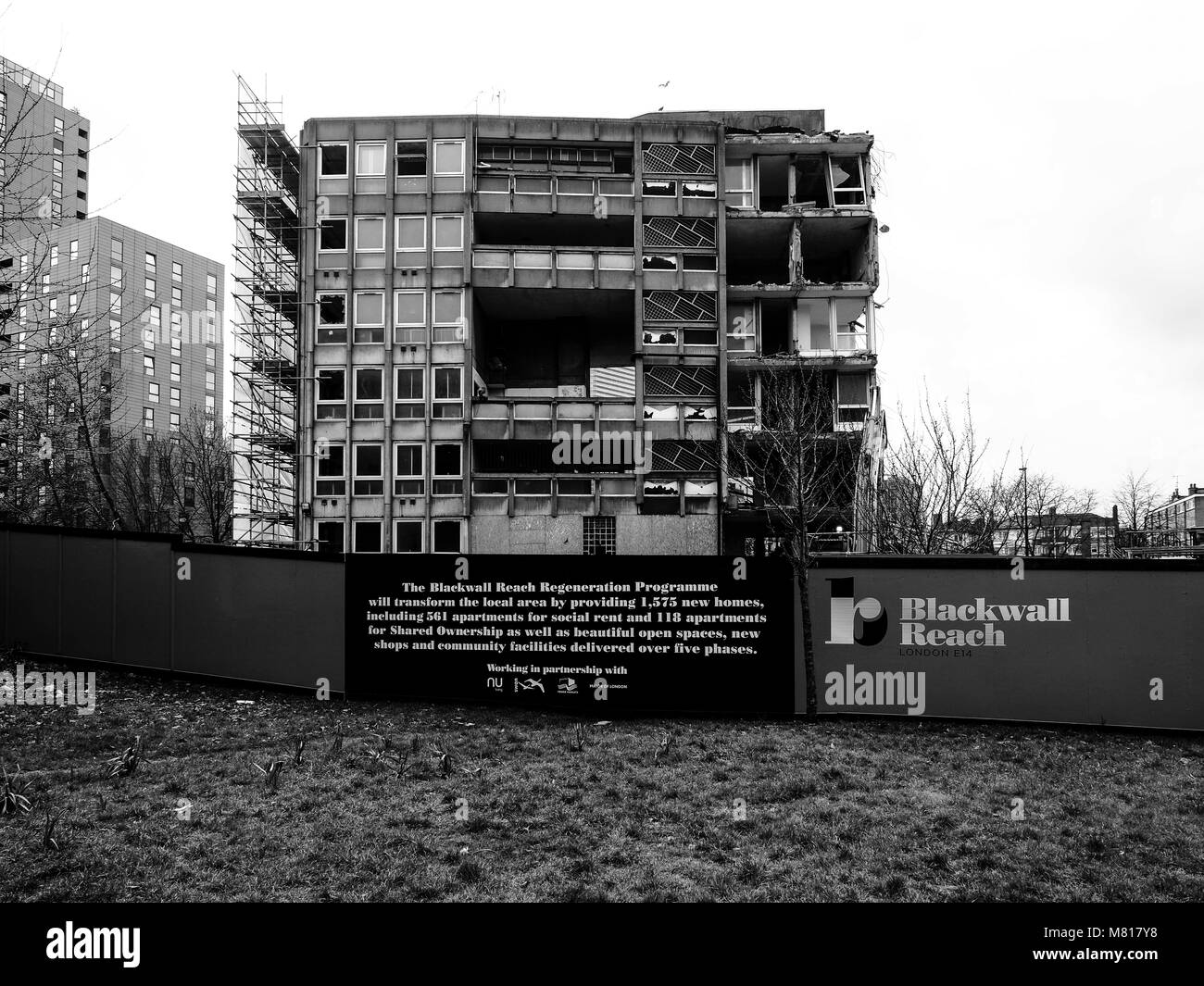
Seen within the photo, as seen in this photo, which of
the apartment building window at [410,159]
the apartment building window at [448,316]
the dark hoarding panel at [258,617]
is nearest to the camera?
the dark hoarding panel at [258,617]

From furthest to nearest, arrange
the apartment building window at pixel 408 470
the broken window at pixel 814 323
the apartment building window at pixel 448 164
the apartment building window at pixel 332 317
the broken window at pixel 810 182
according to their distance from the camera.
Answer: the broken window at pixel 810 182 → the broken window at pixel 814 323 → the apartment building window at pixel 448 164 → the apartment building window at pixel 332 317 → the apartment building window at pixel 408 470

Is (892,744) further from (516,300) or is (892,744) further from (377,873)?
(516,300)

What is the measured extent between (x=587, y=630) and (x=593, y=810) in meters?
4.33

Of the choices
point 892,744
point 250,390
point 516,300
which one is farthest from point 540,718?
point 250,390

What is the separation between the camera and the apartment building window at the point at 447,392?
107ft

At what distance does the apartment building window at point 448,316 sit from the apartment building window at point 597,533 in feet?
31.4

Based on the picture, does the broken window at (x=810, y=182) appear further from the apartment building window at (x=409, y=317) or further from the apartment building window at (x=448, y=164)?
the apartment building window at (x=409, y=317)

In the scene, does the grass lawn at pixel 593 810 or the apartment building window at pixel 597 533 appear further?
the apartment building window at pixel 597 533

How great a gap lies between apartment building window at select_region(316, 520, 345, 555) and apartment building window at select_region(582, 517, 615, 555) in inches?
397

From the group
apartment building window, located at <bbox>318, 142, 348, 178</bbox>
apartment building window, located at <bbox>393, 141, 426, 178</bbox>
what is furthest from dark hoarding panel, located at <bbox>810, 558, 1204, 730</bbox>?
apartment building window, located at <bbox>318, 142, 348, 178</bbox>

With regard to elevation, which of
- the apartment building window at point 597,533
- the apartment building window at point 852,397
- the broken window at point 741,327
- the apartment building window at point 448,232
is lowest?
the apartment building window at point 597,533

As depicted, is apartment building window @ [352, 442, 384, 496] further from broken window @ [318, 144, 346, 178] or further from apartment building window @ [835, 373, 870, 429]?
apartment building window @ [835, 373, 870, 429]

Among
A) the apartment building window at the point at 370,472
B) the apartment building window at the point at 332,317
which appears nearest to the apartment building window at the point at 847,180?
the apartment building window at the point at 332,317

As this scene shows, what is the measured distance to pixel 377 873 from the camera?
586 cm
